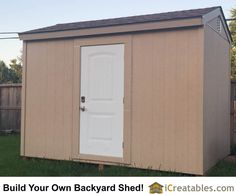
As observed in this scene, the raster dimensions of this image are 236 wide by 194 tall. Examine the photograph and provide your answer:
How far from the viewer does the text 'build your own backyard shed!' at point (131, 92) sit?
16.6 ft

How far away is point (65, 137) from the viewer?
6.04m

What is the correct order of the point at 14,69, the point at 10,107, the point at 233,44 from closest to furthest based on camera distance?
the point at 10,107 < the point at 233,44 < the point at 14,69

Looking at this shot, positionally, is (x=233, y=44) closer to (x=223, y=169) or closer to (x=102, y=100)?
(x=223, y=169)

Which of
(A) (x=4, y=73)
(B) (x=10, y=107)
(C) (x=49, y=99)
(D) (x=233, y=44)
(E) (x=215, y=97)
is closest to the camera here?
(E) (x=215, y=97)

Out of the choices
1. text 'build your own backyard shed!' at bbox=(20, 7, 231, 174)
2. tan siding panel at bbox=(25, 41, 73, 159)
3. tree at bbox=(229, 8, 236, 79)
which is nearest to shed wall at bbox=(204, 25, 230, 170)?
text 'build your own backyard shed!' at bbox=(20, 7, 231, 174)

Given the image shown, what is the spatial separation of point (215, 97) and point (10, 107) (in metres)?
7.70

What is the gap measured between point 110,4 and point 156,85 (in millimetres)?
6639

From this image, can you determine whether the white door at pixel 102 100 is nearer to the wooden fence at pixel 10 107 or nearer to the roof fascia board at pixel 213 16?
the roof fascia board at pixel 213 16

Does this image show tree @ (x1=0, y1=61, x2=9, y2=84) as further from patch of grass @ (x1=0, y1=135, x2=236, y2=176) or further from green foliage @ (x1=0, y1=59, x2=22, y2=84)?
patch of grass @ (x1=0, y1=135, x2=236, y2=176)

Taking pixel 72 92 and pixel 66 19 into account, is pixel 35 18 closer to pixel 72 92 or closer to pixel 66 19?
pixel 66 19

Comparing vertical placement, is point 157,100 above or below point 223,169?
above

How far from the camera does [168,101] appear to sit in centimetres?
522

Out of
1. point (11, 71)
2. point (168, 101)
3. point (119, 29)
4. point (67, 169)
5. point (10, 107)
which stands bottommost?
point (67, 169)

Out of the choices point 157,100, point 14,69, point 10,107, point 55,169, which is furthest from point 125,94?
point 14,69
